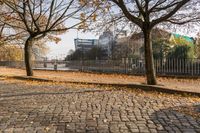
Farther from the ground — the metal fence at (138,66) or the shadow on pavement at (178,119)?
the metal fence at (138,66)

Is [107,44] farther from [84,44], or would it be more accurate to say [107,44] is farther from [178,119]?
[178,119]

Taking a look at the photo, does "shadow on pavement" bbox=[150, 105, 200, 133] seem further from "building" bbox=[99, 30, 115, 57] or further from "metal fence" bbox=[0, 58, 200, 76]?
"building" bbox=[99, 30, 115, 57]

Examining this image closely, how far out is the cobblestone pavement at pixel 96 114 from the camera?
6.89 m

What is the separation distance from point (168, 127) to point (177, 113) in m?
1.35

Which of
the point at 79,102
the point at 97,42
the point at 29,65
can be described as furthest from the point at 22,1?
the point at 97,42

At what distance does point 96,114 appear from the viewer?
8.09m

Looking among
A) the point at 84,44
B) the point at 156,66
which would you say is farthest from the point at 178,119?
the point at 84,44

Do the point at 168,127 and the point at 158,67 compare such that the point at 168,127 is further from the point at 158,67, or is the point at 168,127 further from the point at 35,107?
the point at 158,67

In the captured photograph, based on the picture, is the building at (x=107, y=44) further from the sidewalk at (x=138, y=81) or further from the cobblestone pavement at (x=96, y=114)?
the cobblestone pavement at (x=96, y=114)

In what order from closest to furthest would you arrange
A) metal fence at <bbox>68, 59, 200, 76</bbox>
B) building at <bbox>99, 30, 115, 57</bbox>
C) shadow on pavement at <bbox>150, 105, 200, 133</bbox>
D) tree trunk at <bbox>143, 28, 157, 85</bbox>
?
shadow on pavement at <bbox>150, 105, 200, 133</bbox>
tree trunk at <bbox>143, 28, 157, 85</bbox>
metal fence at <bbox>68, 59, 200, 76</bbox>
building at <bbox>99, 30, 115, 57</bbox>

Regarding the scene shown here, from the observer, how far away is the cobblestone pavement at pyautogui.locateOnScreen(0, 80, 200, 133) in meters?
6.89

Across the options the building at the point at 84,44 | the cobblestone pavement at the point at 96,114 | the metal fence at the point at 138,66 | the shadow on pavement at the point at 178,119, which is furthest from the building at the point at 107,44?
the shadow on pavement at the point at 178,119

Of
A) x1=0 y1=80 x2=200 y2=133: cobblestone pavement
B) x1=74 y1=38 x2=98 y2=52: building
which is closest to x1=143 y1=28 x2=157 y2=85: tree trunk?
x1=0 y1=80 x2=200 y2=133: cobblestone pavement

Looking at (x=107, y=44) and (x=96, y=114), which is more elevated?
(x=107, y=44)
